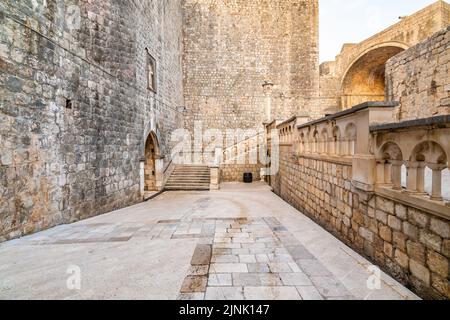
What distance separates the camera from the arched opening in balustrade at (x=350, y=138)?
336cm

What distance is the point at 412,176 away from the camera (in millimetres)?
2256

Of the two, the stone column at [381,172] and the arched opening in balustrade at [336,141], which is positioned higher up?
the arched opening in balustrade at [336,141]

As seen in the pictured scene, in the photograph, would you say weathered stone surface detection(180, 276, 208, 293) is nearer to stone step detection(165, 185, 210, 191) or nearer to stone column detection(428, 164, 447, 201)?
stone column detection(428, 164, 447, 201)

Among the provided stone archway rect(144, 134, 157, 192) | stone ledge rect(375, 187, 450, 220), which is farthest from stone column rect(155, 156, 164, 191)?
stone ledge rect(375, 187, 450, 220)

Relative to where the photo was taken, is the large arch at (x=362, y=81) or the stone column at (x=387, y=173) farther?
the large arch at (x=362, y=81)

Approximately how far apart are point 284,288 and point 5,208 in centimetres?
468

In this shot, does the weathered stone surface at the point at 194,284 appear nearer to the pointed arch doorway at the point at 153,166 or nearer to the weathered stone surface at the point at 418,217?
the weathered stone surface at the point at 418,217

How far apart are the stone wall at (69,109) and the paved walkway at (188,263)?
0.89 m

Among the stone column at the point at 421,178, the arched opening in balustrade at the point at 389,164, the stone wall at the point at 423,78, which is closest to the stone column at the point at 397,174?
the arched opening in balustrade at the point at 389,164

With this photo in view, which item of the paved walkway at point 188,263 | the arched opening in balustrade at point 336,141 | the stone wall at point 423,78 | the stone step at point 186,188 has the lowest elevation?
the stone step at point 186,188

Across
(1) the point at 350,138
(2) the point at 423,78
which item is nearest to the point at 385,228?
(1) the point at 350,138

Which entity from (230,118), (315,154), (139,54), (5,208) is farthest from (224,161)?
(5,208)

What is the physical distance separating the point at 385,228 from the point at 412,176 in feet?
2.46

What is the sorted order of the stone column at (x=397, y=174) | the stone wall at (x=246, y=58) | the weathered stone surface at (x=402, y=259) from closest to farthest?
the weathered stone surface at (x=402, y=259) → the stone column at (x=397, y=174) → the stone wall at (x=246, y=58)
